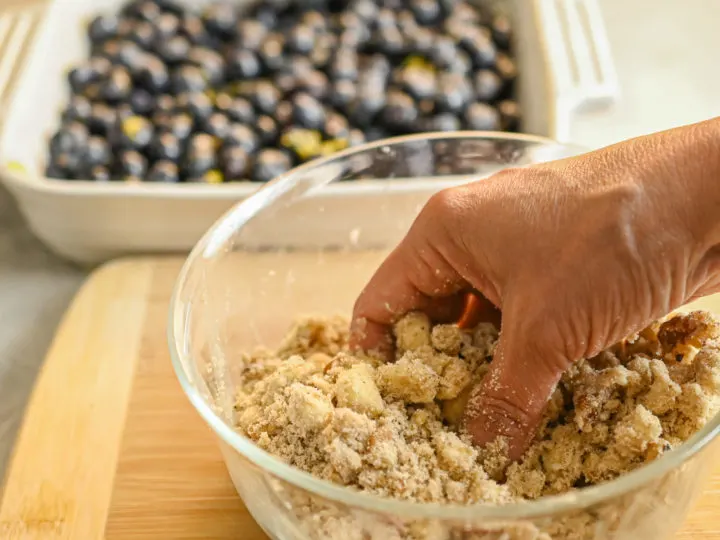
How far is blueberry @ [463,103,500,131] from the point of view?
4.42 ft

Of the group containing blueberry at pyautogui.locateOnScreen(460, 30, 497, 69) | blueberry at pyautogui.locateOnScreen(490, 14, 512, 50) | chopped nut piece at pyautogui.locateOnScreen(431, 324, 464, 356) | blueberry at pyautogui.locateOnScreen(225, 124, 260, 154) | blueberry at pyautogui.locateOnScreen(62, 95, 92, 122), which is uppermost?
blueberry at pyautogui.locateOnScreen(490, 14, 512, 50)

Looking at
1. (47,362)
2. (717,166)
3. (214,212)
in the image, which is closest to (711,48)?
(214,212)

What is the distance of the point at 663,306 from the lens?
58 centimetres

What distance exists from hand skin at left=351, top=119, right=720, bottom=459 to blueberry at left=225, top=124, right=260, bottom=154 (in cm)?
68

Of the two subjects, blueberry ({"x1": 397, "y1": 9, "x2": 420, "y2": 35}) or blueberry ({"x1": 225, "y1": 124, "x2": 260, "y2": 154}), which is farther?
blueberry ({"x1": 397, "y1": 9, "x2": 420, "y2": 35})

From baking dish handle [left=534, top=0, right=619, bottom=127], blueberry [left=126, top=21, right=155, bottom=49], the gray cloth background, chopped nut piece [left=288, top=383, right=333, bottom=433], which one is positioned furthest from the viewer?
blueberry [left=126, top=21, right=155, bottom=49]

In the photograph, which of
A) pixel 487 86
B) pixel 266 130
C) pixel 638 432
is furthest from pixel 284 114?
pixel 638 432

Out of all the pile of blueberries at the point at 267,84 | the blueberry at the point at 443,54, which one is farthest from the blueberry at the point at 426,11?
the blueberry at the point at 443,54

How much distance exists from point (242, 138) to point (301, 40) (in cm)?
28

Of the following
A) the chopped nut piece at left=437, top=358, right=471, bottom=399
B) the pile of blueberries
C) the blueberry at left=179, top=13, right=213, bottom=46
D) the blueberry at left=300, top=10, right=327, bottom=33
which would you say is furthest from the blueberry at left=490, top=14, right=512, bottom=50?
the chopped nut piece at left=437, top=358, right=471, bottom=399

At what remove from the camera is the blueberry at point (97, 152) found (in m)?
1.29

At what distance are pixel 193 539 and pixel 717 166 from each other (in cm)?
56

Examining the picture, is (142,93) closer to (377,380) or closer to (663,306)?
(377,380)

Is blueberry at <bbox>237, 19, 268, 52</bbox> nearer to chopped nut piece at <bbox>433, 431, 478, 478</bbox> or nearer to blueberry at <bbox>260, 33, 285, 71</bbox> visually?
blueberry at <bbox>260, 33, 285, 71</bbox>
